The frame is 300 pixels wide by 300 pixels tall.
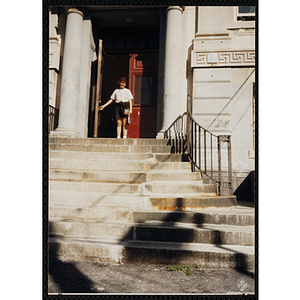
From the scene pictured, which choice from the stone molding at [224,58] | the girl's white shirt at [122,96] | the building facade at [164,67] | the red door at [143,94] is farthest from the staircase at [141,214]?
the stone molding at [224,58]

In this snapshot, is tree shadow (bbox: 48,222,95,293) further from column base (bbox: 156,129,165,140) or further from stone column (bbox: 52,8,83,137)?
stone column (bbox: 52,8,83,137)

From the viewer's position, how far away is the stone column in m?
7.71

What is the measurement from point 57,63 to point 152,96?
311cm

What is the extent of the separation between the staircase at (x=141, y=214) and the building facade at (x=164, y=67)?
214 centimetres

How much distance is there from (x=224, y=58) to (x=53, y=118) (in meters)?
5.26

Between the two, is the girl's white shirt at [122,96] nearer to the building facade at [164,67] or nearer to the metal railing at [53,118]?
the building facade at [164,67]

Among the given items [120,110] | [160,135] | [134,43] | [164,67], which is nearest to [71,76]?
[120,110]

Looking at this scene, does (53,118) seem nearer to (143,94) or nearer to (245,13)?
(143,94)

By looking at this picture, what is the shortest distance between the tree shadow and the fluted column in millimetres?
4617

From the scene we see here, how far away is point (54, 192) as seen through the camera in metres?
4.65

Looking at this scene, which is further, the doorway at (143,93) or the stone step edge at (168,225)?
the doorway at (143,93)

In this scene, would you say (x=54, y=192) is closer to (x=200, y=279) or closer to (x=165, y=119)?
(x=200, y=279)

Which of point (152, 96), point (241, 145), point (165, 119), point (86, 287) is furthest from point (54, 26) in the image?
point (86, 287)

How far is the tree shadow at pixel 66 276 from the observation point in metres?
2.67
